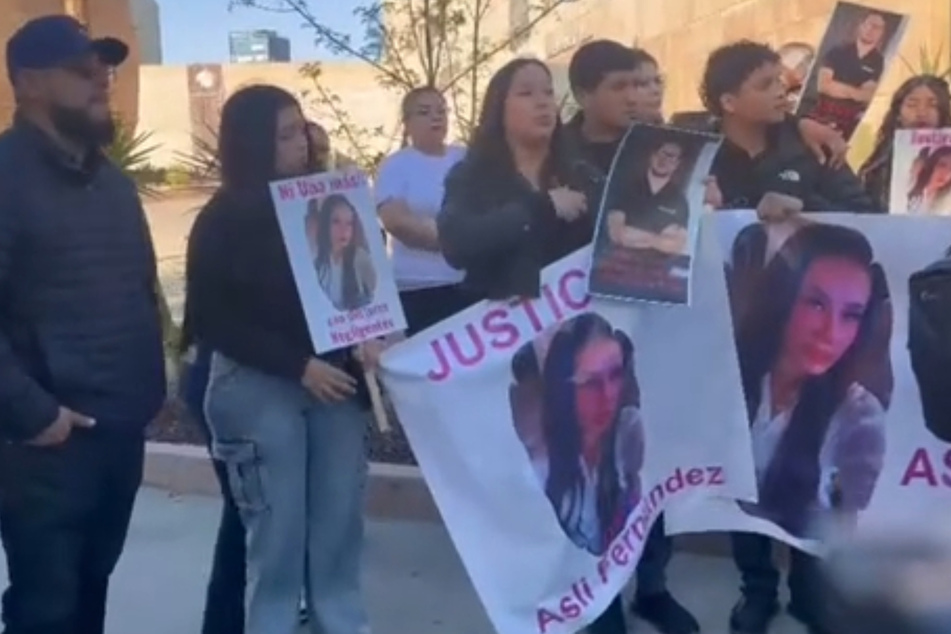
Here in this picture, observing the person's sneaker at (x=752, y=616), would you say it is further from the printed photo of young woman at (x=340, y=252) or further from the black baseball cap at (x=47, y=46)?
the black baseball cap at (x=47, y=46)

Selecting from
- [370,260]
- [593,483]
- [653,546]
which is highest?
[370,260]

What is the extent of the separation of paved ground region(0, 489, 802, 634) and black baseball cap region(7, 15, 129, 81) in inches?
88.2

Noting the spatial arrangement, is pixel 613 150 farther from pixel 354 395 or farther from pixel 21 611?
pixel 21 611

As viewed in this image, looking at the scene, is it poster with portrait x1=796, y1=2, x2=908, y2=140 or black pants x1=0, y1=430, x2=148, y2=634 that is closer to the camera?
black pants x1=0, y1=430, x2=148, y2=634

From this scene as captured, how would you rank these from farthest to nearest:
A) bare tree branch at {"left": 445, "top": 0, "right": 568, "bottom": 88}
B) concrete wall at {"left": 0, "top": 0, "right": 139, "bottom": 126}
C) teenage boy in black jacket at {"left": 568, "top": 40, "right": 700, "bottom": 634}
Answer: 1. concrete wall at {"left": 0, "top": 0, "right": 139, "bottom": 126}
2. bare tree branch at {"left": 445, "top": 0, "right": 568, "bottom": 88}
3. teenage boy in black jacket at {"left": 568, "top": 40, "right": 700, "bottom": 634}

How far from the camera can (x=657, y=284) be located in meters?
4.30

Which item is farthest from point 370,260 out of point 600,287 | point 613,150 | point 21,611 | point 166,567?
point 166,567

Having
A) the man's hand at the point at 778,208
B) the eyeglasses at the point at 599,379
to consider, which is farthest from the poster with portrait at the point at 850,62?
the eyeglasses at the point at 599,379

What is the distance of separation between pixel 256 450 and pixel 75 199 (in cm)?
82

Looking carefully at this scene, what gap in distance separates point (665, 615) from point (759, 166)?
4.74ft

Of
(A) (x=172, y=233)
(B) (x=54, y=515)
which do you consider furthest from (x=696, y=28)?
(B) (x=54, y=515)

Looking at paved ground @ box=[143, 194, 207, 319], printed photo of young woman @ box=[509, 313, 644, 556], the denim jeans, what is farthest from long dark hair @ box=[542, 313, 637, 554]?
paved ground @ box=[143, 194, 207, 319]

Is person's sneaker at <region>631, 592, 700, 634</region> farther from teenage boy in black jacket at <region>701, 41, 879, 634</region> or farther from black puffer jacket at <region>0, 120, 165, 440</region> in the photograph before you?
black puffer jacket at <region>0, 120, 165, 440</region>

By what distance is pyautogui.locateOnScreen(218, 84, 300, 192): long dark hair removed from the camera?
3.97 m
